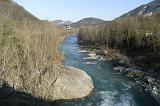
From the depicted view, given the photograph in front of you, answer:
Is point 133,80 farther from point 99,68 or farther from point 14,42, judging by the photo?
point 14,42

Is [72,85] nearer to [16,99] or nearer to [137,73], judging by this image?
[16,99]

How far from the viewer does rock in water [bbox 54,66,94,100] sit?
26506mm

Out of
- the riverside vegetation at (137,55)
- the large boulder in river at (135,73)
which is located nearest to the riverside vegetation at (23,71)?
the riverside vegetation at (137,55)

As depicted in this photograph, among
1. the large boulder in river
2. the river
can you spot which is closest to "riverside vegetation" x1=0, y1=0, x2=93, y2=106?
the river

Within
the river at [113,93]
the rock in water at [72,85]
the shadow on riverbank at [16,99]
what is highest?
the shadow on riverbank at [16,99]

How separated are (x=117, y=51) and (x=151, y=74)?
21.5 meters

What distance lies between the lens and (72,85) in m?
28.4

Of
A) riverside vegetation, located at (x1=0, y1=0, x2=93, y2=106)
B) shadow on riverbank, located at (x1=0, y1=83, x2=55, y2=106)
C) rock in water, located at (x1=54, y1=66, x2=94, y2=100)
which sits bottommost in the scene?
rock in water, located at (x1=54, y1=66, x2=94, y2=100)

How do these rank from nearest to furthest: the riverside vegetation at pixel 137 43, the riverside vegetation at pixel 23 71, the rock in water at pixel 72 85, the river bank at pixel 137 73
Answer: the riverside vegetation at pixel 23 71
the rock in water at pixel 72 85
the river bank at pixel 137 73
the riverside vegetation at pixel 137 43

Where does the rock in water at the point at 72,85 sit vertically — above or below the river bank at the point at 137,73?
above

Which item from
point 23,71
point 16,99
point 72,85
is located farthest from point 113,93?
point 16,99

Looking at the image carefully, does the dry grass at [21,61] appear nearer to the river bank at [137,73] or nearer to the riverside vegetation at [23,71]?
the riverside vegetation at [23,71]

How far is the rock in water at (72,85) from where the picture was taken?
87.0 ft

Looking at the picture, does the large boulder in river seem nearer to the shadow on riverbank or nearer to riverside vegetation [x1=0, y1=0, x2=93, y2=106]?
riverside vegetation [x1=0, y1=0, x2=93, y2=106]
